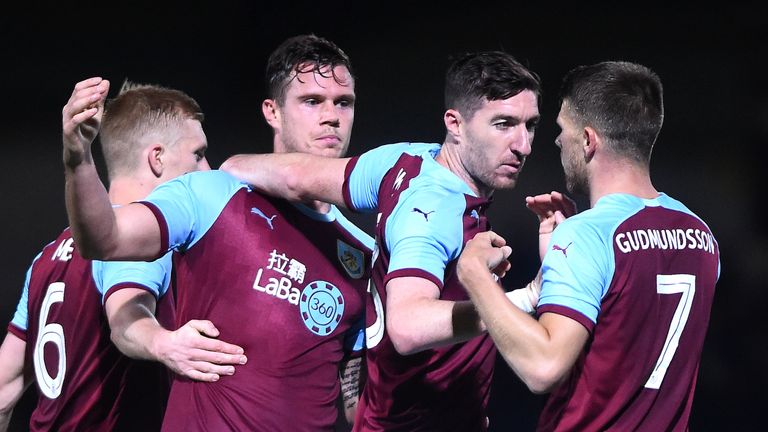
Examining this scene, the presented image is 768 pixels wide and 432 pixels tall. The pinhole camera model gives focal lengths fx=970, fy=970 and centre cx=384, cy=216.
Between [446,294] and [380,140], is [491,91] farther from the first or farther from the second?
[380,140]

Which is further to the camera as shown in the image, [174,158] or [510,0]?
[510,0]

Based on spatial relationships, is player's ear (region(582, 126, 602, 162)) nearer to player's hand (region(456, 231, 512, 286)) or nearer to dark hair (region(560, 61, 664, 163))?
dark hair (region(560, 61, 664, 163))

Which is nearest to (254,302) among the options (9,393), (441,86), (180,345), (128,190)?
(180,345)

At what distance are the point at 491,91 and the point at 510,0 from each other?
245 centimetres

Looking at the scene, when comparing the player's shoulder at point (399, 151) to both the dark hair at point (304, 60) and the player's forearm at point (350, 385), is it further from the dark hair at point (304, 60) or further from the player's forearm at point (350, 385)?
the player's forearm at point (350, 385)

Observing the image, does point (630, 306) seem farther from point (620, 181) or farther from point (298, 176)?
point (298, 176)

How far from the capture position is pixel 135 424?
9.63 feet

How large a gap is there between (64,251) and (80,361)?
338 millimetres

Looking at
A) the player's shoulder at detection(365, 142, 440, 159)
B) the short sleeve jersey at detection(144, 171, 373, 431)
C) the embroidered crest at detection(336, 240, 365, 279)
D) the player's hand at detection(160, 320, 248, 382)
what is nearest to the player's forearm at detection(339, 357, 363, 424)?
the short sleeve jersey at detection(144, 171, 373, 431)

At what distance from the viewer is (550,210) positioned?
2533mm

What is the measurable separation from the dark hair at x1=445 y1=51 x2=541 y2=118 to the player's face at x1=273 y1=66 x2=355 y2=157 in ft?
1.48

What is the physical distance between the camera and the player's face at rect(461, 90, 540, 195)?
8.38 ft

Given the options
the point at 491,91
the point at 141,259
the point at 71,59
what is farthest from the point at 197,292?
the point at 71,59

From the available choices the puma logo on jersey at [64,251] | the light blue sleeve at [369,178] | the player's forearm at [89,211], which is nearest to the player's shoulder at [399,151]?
the light blue sleeve at [369,178]
